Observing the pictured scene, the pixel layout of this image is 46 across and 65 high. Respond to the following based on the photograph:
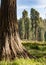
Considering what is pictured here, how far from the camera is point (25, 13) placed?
80.6 m

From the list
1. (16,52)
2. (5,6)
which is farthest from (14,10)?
(16,52)

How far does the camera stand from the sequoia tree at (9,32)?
14.6m

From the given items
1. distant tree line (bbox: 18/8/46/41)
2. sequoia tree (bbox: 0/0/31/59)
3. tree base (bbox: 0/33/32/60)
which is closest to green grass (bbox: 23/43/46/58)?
tree base (bbox: 0/33/32/60)

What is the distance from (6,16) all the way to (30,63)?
3761 millimetres

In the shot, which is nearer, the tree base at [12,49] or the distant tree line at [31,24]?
the tree base at [12,49]

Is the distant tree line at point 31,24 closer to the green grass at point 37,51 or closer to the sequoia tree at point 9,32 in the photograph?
the green grass at point 37,51

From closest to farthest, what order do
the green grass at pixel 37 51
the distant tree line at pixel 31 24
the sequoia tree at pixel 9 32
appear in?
the sequoia tree at pixel 9 32 < the green grass at pixel 37 51 < the distant tree line at pixel 31 24

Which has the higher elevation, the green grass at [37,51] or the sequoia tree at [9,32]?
the sequoia tree at [9,32]

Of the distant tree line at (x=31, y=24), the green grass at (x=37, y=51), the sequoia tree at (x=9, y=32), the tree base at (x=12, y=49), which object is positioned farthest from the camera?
the distant tree line at (x=31, y=24)

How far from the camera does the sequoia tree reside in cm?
1459

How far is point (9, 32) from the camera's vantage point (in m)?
14.9

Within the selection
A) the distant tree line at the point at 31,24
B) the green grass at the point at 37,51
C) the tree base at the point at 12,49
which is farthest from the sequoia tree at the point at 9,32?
the distant tree line at the point at 31,24

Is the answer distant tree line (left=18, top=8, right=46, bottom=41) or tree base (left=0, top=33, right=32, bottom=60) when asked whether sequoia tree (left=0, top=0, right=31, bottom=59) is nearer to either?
tree base (left=0, top=33, right=32, bottom=60)

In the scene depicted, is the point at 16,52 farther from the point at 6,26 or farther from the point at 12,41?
the point at 6,26
